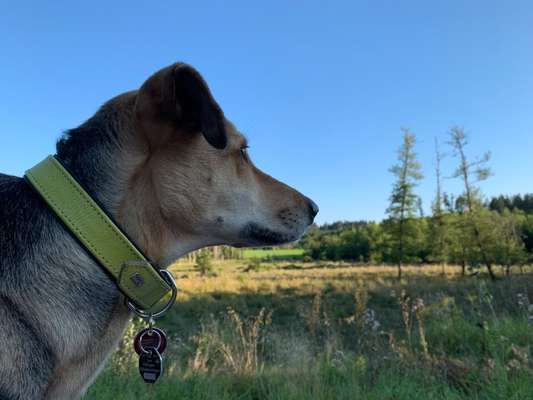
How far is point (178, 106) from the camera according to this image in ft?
5.99

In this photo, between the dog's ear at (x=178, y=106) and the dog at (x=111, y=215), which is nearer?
the dog at (x=111, y=215)

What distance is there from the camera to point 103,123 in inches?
75.3

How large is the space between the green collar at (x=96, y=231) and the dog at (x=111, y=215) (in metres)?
0.05

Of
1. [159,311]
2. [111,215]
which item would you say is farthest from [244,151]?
[159,311]

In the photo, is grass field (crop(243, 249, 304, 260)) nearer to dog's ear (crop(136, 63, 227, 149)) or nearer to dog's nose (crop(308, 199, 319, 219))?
dog's nose (crop(308, 199, 319, 219))

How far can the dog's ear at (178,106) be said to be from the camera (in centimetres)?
174

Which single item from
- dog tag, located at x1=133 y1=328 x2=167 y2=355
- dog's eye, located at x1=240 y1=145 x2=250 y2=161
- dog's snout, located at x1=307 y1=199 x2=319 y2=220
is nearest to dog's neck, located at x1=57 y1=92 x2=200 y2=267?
dog tag, located at x1=133 y1=328 x2=167 y2=355

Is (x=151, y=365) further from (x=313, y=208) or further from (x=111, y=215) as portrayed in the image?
(x=313, y=208)

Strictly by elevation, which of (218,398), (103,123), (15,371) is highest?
(103,123)

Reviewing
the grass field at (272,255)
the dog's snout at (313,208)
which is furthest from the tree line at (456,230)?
the grass field at (272,255)

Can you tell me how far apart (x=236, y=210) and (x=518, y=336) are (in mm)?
6103

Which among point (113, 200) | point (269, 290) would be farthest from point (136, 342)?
point (269, 290)

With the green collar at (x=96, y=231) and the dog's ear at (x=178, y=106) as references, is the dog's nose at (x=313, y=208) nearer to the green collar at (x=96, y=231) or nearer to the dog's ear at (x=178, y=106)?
the dog's ear at (x=178, y=106)

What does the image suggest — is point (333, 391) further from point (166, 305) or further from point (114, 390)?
point (166, 305)
